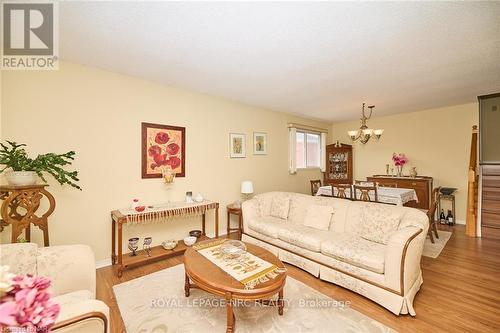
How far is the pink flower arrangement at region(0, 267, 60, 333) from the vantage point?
0.70 meters

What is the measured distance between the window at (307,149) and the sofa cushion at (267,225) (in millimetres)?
2510

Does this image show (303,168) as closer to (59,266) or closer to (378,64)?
(378,64)

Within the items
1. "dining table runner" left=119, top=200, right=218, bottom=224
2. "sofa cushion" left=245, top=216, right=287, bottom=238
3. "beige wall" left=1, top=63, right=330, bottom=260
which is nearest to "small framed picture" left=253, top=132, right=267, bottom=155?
"beige wall" left=1, top=63, right=330, bottom=260

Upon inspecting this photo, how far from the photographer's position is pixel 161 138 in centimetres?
333

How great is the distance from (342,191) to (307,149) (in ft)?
7.11

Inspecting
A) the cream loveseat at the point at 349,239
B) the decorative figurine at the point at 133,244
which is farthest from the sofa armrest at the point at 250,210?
the decorative figurine at the point at 133,244

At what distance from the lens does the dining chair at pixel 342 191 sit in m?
4.01

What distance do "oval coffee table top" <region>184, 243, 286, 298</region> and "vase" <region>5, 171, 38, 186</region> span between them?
5.59ft

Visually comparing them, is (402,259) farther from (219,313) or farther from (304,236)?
(219,313)

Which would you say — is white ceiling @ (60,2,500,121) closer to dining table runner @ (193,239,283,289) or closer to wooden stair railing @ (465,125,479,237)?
wooden stair railing @ (465,125,479,237)

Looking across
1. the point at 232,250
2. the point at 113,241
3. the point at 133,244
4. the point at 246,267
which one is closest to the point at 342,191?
the point at 232,250

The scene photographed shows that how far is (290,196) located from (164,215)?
6.69 ft

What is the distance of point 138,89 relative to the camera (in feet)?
10.2

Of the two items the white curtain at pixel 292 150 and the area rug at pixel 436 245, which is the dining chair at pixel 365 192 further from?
the white curtain at pixel 292 150
